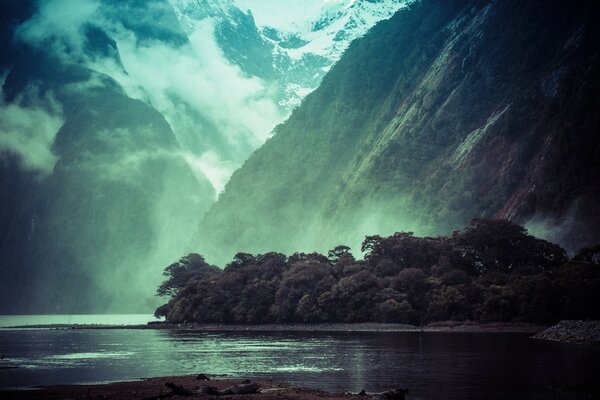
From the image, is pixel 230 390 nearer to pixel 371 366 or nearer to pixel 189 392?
pixel 189 392

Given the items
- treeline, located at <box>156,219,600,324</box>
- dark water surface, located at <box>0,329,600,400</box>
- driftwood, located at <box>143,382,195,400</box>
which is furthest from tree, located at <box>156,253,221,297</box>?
driftwood, located at <box>143,382,195,400</box>

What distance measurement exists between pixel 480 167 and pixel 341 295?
79.1 m

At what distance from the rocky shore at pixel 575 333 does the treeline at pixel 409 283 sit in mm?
17690

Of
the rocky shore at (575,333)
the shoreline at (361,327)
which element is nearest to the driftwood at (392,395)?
the rocky shore at (575,333)

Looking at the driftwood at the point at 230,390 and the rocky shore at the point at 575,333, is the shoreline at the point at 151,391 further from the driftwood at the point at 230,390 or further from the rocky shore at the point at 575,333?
the rocky shore at the point at 575,333

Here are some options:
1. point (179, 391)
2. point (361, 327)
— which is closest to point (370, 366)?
point (179, 391)

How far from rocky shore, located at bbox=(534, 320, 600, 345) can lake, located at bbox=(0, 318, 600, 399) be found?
14.2 ft

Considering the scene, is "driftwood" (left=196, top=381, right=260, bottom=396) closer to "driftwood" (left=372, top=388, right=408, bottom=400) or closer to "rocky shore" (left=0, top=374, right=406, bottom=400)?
"rocky shore" (left=0, top=374, right=406, bottom=400)

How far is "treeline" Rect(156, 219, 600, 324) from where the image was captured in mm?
112062

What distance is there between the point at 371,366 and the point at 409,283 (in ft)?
256

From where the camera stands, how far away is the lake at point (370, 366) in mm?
42125

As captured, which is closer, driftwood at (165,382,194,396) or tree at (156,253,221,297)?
driftwood at (165,382,194,396)

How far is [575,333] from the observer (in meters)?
79.6

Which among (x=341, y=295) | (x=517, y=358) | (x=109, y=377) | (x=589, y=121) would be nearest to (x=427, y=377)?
(x=517, y=358)
